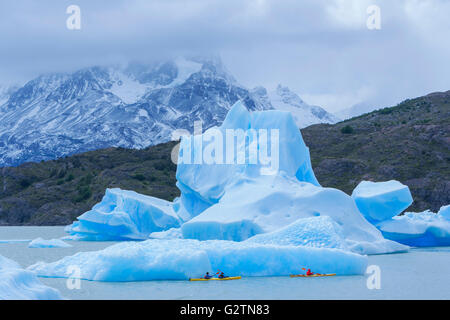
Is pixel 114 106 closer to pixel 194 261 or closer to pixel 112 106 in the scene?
→ pixel 112 106

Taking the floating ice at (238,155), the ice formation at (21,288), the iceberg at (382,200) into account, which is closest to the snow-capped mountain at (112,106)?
the floating ice at (238,155)

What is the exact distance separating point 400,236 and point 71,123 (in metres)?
143

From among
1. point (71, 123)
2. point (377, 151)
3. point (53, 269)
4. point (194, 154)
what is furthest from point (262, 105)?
point (53, 269)

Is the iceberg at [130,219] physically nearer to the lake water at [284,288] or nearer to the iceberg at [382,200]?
the iceberg at [382,200]

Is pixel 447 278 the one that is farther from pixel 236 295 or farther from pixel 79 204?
pixel 79 204

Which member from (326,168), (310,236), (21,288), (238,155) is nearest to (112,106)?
(326,168)

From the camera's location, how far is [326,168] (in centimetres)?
5453

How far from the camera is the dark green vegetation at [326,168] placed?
2010 inches

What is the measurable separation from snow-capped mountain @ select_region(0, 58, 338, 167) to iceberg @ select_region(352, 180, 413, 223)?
12682cm

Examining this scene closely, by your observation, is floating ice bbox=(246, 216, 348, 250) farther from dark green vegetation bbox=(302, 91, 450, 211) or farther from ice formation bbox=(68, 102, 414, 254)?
dark green vegetation bbox=(302, 91, 450, 211)

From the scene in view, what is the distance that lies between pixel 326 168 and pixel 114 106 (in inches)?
4719

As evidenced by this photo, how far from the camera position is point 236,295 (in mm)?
12469
